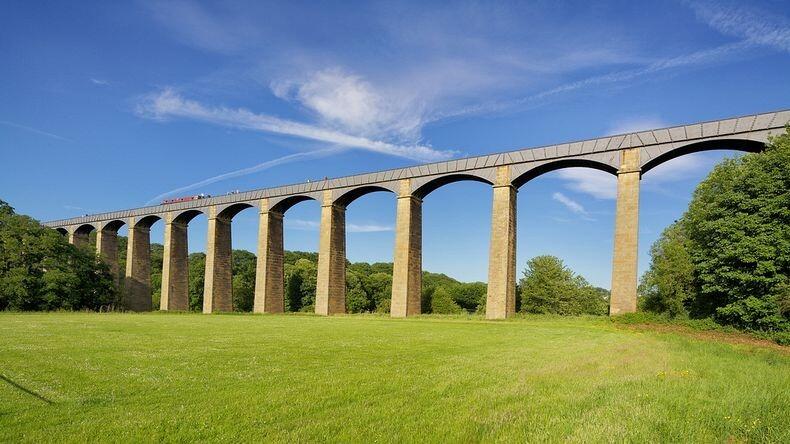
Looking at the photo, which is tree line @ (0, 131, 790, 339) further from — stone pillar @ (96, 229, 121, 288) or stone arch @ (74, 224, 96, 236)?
stone pillar @ (96, 229, 121, 288)

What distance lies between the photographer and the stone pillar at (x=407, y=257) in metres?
38.5

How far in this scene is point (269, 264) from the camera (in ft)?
156

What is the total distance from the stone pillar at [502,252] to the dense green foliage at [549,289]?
814 inches

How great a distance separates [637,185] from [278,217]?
108ft

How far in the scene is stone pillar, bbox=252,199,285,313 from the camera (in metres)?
46.8

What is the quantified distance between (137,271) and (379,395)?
5956 centimetres

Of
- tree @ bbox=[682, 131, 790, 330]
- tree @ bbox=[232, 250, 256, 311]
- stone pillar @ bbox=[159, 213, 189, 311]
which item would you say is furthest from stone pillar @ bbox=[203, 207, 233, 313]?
tree @ bbox=[682, 131, 790, 330]

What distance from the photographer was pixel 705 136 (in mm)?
29312

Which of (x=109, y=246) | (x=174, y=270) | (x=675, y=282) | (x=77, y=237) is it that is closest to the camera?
(x=675, y=282)

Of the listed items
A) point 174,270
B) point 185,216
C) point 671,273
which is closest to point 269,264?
point 174,270

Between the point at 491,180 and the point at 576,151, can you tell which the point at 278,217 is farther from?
the point at 576,151

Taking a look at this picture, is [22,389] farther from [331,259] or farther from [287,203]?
[287,203]

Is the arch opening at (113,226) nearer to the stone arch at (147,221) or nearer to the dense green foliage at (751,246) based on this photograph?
the stone arch at (147,221)

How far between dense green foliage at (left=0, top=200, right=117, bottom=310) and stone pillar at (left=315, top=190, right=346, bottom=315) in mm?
22996
